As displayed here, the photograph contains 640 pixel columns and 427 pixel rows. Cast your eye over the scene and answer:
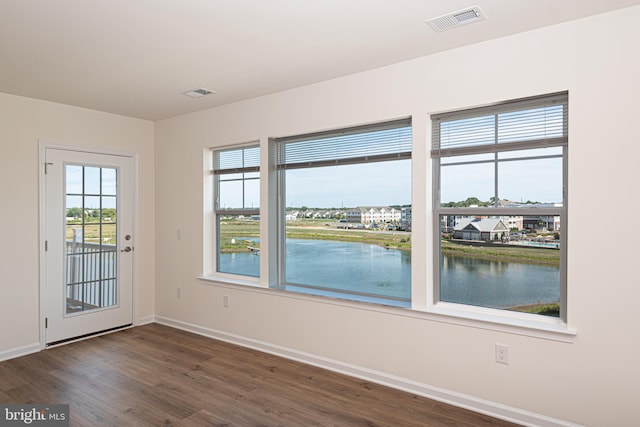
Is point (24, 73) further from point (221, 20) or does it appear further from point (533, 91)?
point (533, 91)

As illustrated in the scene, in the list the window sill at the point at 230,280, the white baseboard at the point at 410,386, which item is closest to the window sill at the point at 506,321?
the white baseboard at the point at 410,386

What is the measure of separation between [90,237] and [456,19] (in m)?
4.27

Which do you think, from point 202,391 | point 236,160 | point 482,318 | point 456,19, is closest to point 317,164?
point 236,160

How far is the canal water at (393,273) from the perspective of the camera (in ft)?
9.31

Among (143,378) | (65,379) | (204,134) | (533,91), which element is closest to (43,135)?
(204,134)

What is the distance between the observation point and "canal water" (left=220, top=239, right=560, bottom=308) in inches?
112

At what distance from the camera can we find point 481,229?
301cm

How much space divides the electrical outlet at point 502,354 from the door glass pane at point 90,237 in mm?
4181

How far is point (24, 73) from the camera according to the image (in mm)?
3355

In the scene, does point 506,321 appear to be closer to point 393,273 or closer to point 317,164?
point 393,273

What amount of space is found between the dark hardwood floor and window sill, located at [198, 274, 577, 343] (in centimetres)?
60

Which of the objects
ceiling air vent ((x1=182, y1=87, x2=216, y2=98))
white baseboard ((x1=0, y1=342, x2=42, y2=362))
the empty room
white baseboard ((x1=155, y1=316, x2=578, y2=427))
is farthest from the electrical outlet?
white baseboard ((x1=0, y1=342, x2=42, y2=362))

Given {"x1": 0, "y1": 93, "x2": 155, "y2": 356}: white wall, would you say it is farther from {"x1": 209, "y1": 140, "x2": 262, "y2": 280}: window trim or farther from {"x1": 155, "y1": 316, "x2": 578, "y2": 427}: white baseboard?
{"x1": 155, "y1": 316, "x2": 578, "y2": 427}: white baseboard

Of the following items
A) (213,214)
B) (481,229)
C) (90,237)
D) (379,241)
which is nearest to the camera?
(481,229)
